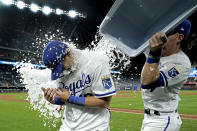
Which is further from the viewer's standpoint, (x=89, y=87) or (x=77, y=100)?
(x=89, y=87)

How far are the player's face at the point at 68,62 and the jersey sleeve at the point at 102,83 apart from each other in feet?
0.94

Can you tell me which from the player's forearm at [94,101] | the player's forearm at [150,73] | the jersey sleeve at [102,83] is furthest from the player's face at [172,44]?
the player's forearm at [94,101]

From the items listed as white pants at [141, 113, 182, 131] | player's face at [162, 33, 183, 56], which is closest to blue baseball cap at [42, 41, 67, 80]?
player's face at [162, 33, 183, 56]

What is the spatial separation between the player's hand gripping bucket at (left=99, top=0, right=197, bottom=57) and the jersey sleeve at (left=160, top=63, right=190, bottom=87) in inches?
33.7

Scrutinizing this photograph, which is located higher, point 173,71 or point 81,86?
point 173,71

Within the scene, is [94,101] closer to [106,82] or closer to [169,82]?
[106,82]

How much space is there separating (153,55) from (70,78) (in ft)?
3.50

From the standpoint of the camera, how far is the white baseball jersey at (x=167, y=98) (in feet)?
7.64

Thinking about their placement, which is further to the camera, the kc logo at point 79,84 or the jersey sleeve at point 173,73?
the kc logo at point 79,84

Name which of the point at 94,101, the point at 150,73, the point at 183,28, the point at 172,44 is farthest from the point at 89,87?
the point at 183,28

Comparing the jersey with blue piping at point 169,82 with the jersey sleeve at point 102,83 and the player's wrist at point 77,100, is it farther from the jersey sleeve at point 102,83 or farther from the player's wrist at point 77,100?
the player's wrist at point 77,100

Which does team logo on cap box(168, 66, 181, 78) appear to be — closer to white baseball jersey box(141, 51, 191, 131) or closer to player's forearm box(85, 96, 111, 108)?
white baseball jersey box(141, 51, 191, 131)

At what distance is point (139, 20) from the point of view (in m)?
1.31

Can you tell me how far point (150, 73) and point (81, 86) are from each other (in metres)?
0.84
